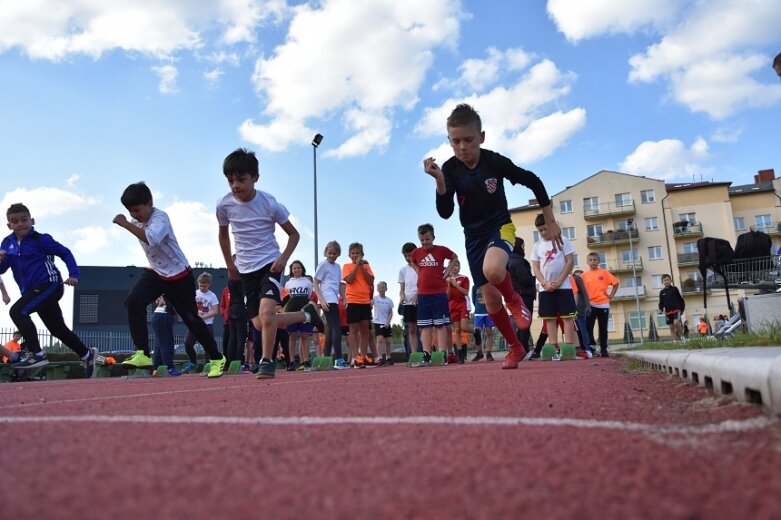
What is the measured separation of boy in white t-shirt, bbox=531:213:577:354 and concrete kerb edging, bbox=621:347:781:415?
18.4 feet

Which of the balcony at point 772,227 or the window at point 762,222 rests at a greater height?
the window at point 762,222

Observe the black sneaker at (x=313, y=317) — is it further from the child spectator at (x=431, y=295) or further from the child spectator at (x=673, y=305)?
the child spectator at (x=673, y=305)

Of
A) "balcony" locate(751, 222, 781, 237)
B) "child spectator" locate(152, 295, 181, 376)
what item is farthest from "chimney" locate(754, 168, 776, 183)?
"child spectator" locate(152, 295, 181, 376)

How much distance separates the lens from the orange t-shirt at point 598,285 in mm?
11094

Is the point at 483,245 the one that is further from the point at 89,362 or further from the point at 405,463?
the point at 89,362

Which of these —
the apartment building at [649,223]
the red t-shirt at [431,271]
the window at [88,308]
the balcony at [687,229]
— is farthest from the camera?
the apartment building at [649,223]

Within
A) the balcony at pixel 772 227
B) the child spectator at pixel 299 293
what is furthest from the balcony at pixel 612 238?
the child spectator at pixel 299 293

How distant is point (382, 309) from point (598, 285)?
541 cm

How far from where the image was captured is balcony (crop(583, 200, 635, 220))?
5922cm

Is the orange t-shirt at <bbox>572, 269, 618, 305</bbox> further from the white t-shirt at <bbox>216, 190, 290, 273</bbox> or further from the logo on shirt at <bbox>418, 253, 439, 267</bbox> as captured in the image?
the white t-shirt at <bbox>216, 190, 290, 273</bbox>

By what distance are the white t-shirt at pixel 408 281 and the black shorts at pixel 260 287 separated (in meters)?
5.52

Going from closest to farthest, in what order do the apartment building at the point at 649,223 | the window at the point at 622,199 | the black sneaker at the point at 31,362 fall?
1. the black sneaker at the point at 31,362
2. the apartment building at the point at 649,223
3. the window at the point at 622,199

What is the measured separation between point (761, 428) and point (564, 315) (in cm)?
721

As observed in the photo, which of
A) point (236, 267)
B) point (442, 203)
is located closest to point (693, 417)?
point (442, 203)
